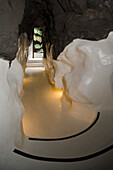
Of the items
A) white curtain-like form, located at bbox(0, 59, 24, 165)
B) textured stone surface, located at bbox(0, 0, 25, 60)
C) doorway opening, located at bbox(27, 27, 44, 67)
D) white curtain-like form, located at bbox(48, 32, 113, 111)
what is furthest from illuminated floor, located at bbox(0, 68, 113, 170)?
doorway opening, located at bbox(27, 27, 44, 67)

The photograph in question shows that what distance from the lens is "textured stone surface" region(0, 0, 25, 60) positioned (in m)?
2.44

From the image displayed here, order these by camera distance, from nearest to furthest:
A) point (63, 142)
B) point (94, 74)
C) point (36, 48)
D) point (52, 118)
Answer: point (63, 142), point (94, 74), point (52, 118), point (36, 48)

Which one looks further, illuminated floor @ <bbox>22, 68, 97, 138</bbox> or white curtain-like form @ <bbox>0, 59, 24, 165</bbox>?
illuminated floor @ <bbox>22, 68, 97, 138</bbox>

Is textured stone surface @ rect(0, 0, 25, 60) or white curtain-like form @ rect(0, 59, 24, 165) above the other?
textured stone surface @ rect(0, 0, 25, 60)

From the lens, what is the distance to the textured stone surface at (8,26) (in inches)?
96.1

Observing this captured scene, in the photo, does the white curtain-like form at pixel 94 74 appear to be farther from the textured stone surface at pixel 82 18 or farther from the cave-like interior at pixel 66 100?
the textured stone surface at pixel 82 18

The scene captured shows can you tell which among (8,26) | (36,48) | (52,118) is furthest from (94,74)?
(36,48)

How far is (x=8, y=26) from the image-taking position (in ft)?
8.32

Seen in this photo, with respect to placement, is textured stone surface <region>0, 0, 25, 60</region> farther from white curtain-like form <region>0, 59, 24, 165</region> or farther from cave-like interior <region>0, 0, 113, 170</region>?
white curtain-like form <region>0, 59, 24, 165</region>

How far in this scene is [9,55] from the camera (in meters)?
2.64

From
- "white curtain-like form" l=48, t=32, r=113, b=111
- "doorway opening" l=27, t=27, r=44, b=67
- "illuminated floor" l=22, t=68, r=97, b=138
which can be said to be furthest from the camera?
"doorway opening" l=27, t=27, r=44, b=67

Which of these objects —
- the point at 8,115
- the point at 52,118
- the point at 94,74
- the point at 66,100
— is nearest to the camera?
the point at 8,115

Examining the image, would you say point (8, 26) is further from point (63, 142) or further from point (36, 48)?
point (36, 48)

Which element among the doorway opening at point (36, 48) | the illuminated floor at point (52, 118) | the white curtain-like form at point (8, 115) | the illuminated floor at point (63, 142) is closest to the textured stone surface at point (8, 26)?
the white curtain-like form at point (8, 115)
